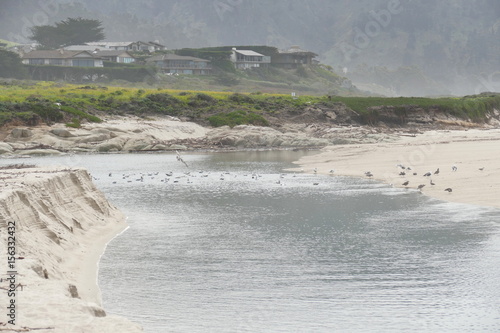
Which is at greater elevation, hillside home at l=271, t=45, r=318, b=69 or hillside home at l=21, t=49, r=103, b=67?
hillside home at l=271, t=45, r=318, b=69

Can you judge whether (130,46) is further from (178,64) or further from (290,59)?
(290,59)

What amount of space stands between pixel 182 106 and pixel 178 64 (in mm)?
74879

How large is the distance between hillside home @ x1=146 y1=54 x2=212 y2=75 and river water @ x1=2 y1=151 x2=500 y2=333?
119 m

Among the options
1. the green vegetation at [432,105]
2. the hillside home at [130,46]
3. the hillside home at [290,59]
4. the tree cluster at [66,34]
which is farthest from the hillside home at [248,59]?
the green vegetation at [432,105]

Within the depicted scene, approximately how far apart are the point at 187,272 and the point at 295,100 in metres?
70.8

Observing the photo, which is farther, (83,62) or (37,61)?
(37,61)

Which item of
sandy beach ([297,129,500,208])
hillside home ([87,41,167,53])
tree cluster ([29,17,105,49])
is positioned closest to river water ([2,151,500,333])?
sandy beach ([297,129,500,208])

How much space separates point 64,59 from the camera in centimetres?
14425

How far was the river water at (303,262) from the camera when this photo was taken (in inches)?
585

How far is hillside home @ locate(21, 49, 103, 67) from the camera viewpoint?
5674 inches

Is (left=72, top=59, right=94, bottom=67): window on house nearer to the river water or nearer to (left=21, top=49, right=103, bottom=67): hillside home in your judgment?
(left=21, top=49, right=103, bottom=67): hillside home

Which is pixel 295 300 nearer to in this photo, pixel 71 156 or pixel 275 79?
pixel 71 156

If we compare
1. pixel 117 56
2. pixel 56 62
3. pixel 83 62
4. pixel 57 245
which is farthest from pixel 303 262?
pixel 117 56

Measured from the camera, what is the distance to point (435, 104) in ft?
281
